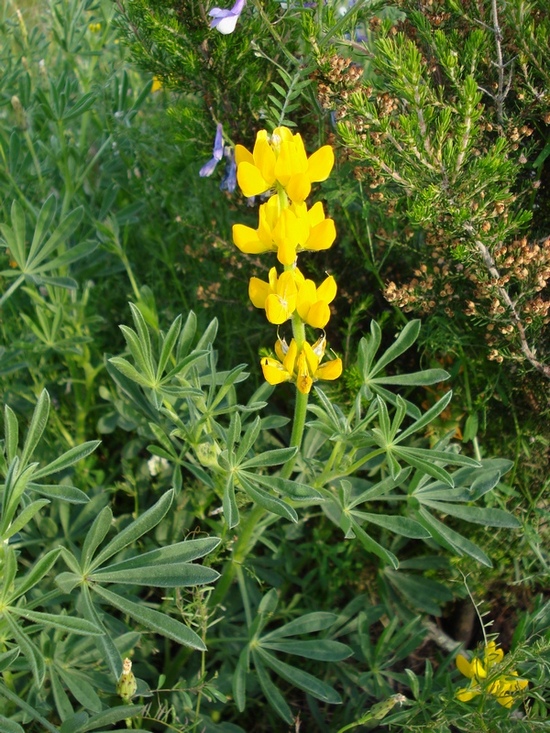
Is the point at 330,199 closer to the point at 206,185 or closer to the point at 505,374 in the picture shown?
the point at 505,374

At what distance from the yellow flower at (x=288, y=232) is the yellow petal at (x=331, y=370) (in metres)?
0.16

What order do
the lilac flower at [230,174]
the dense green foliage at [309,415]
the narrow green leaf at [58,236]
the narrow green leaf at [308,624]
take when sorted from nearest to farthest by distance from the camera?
the dense green foliage at [309,415]
the narrow green leaf at [308,624]
the lilac flower at [230,174]
the narrow green leaf at [58,236]

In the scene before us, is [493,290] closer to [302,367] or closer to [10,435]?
[302,367]

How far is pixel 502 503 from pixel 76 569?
927 mm

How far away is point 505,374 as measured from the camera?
5.27ft

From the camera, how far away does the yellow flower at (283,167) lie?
1056mm

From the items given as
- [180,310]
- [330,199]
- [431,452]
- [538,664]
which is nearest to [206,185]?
[180,310]

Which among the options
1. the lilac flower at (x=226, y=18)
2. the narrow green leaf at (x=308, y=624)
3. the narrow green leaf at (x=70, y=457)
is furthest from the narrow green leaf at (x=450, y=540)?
the lilac flower at (x=226, y=18)

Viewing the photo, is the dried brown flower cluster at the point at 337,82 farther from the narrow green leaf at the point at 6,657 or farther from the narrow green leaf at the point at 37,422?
the narrow green leaf at the point at 6,657

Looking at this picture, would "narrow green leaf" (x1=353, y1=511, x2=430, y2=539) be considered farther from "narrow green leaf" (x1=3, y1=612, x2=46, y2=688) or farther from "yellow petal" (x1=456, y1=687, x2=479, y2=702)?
"narrow green leaf" (x1=3, y1=612, x2=46, y2=688)

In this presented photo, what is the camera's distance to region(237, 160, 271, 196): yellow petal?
1061 millimetres

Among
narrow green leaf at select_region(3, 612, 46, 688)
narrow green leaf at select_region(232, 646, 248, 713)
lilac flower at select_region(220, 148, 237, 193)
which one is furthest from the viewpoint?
lilac flower at select_region(220, 148, 237, 193)

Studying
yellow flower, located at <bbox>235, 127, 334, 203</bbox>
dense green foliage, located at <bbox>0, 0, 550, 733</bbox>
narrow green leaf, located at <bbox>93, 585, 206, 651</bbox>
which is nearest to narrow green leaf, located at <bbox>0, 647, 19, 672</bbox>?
dense green foliage, located at <bbox>0, 0, 550, 733</bbox>

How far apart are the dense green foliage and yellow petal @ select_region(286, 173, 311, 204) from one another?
247 millimetres
